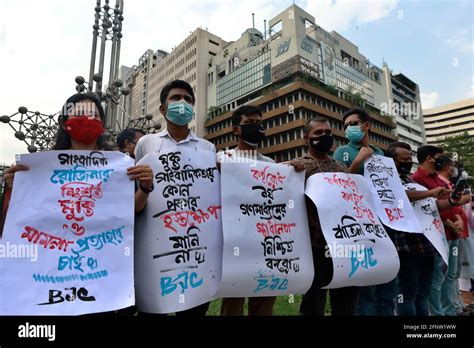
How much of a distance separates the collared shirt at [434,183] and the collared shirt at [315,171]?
137cm

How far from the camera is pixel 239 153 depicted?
9.08 feet

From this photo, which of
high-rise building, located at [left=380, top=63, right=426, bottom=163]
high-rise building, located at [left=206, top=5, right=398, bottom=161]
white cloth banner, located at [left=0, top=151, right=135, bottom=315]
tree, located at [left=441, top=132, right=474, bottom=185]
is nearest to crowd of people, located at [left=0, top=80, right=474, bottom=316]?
white cloth banner, located at [left=0, top=151, right=135, bottom=315]

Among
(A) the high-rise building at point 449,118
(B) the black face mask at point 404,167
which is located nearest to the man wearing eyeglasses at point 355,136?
(B) the black face mask at point 404,167

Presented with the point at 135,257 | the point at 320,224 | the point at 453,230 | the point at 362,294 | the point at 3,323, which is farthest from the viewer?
the point at 453,230

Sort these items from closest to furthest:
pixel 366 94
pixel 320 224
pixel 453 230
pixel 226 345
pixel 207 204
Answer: pixel 226 345 → pixel 207 204 → pixel 320 224 → pixel 453 230 → pixel 366 94

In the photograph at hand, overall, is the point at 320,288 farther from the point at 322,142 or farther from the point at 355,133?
the point at 355,133

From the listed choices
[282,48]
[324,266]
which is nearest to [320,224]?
[324,266]

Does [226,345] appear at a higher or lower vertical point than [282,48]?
lower

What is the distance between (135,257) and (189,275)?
14.8 inches

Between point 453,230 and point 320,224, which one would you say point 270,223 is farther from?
point 453,230

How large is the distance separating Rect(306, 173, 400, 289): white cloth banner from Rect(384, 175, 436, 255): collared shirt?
62 centimetres

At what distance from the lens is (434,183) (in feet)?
12.7

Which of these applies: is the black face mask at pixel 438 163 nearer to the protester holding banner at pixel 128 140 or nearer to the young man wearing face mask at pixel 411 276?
the young man wearing face mask at pixel 411 276

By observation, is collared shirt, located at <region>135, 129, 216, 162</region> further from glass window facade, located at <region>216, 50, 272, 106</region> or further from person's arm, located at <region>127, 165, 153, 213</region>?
glass window facade, located at <region>216, 50, 272, 106</region>
